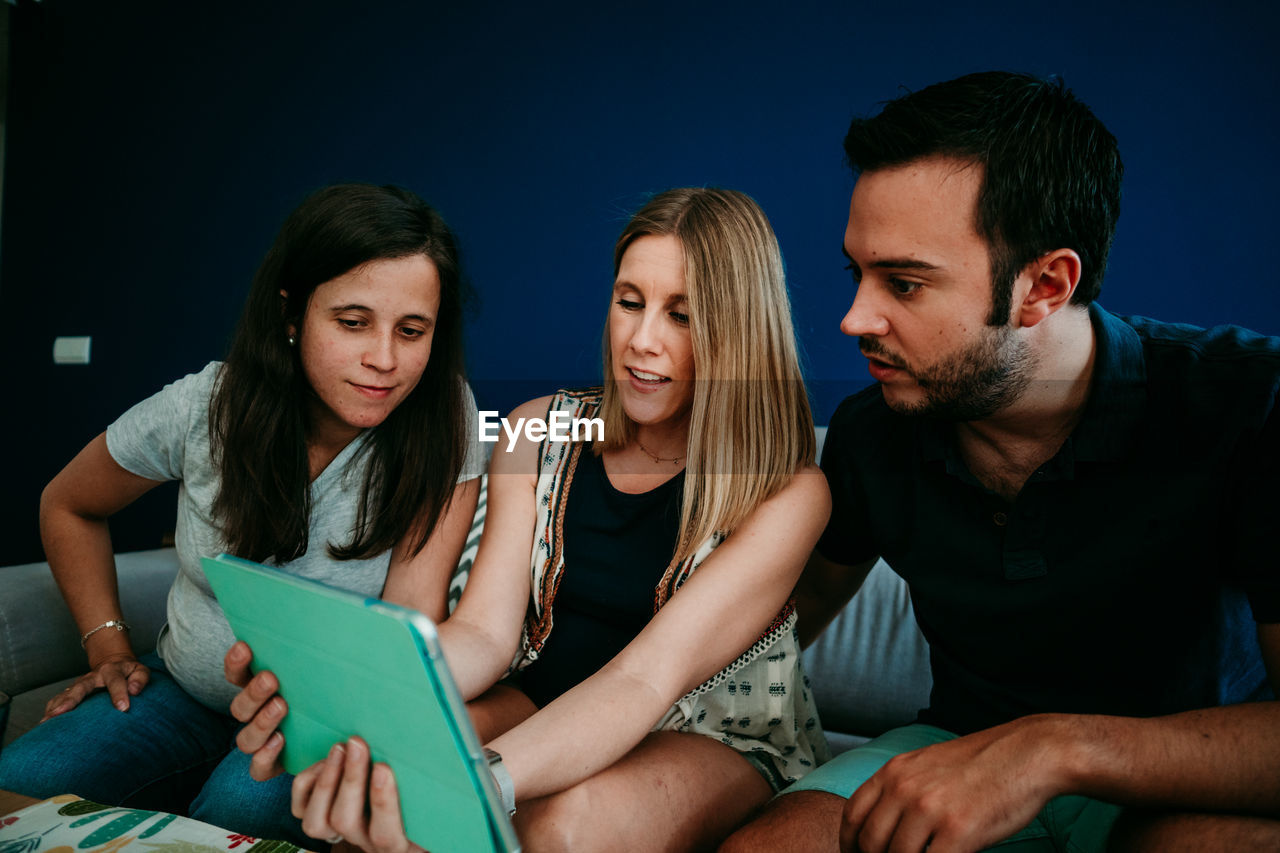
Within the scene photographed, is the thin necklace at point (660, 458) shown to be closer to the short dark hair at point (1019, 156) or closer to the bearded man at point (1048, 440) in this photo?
the bearded man at point (1048, 440)

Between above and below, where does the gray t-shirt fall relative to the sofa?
above

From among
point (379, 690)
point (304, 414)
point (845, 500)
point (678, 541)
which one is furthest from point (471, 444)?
point (379, 690)

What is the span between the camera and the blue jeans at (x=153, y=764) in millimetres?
1089

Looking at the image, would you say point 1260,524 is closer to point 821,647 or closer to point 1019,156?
point 1019,156

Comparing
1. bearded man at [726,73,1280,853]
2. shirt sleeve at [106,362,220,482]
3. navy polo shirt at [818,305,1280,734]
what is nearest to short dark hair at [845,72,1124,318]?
bearded man at [726,73,1280,853]

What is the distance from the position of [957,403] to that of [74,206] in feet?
10.1

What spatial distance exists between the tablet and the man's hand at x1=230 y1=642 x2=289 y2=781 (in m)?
0.01

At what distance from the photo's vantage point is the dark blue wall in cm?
167

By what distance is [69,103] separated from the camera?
2.83m

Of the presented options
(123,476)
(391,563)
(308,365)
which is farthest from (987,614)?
(123,476)

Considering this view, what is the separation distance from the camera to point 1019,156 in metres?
0.97

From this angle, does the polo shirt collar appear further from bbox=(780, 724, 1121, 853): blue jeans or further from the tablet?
the tablet

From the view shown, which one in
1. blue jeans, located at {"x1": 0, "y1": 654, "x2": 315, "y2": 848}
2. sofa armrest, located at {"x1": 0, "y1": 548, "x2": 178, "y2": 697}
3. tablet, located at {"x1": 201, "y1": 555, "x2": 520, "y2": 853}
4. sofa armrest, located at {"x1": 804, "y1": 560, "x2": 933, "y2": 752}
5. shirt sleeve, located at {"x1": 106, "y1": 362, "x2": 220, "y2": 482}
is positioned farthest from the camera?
sofa armrest, located at {"x1": 804, "y1": 560, "x2": 933, "y2": 752}

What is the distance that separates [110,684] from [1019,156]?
1.49m
